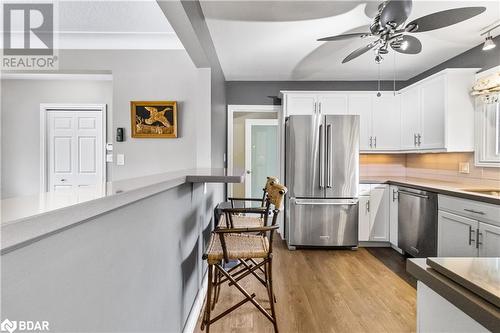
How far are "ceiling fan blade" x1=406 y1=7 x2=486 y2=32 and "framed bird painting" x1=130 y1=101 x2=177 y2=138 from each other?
7.94 feet

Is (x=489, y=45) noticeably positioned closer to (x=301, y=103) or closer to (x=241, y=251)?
(x=301, y=103)

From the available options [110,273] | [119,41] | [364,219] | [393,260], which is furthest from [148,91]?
[393,260]

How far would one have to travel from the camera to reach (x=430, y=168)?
398cm

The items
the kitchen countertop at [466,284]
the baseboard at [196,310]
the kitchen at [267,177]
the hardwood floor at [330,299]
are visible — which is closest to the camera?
the kitchen countertop at [466,284]

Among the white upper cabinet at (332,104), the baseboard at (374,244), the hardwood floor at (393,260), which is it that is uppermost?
the white upper cabinet at (332,104)

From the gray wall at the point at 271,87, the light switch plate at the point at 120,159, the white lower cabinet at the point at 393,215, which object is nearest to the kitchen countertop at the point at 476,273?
the light switch plate at the point at 120,159

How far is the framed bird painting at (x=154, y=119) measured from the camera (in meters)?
3.23

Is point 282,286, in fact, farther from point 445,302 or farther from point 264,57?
point 264,57

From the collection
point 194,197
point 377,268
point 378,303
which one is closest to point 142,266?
point 194,197

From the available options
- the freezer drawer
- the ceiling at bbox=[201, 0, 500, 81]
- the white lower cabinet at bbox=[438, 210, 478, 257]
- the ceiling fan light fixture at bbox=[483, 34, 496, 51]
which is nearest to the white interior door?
the ceiling at bbox=[201, 0, 500, 81]

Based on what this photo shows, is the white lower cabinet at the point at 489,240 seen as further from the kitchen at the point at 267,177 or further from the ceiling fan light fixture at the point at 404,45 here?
the ceiling fan light fixture at the point at 404,45

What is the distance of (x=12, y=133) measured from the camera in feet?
14.0

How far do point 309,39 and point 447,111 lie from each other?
5.82 ft

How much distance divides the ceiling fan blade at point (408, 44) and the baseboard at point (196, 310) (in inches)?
101
